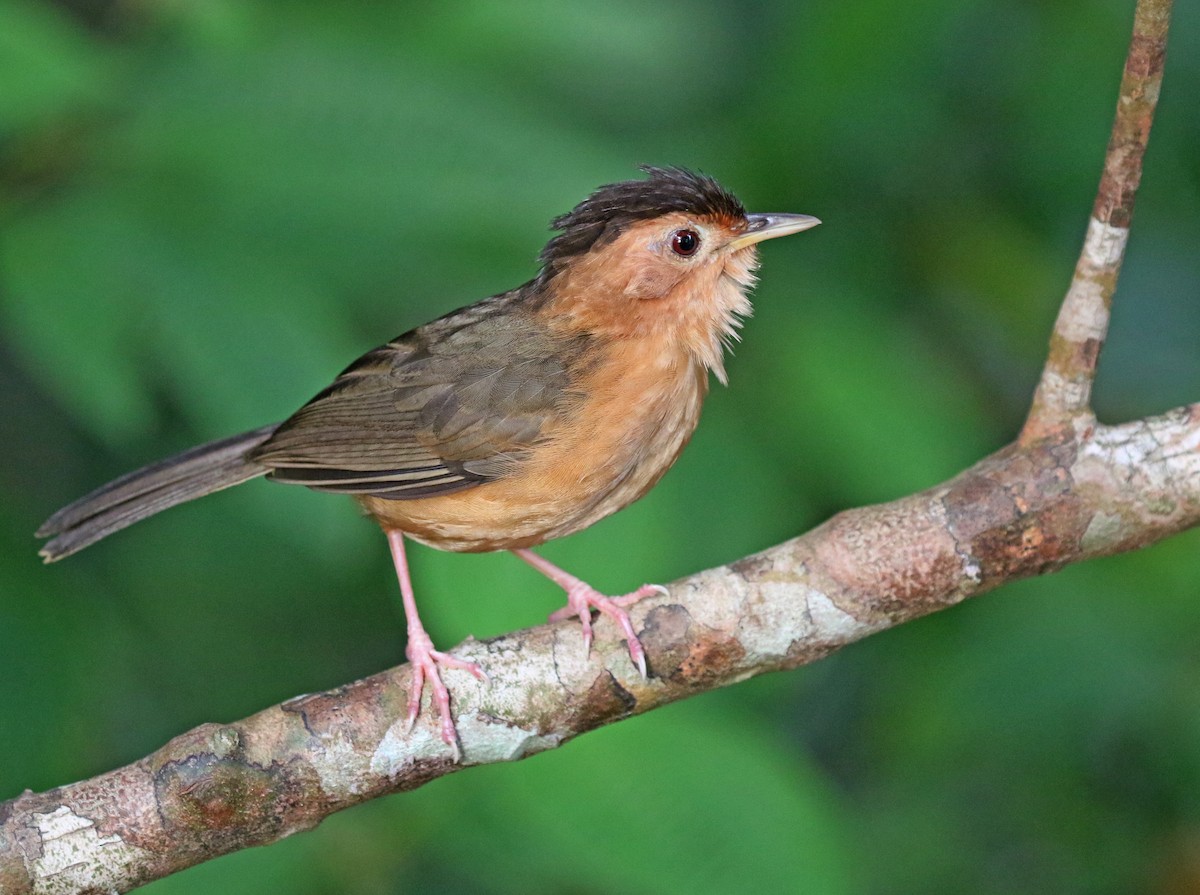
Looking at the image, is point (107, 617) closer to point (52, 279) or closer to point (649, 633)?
point (52, 279)

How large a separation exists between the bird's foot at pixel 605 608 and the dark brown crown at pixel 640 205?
39.3 inches

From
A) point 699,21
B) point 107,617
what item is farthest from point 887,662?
point 107,617

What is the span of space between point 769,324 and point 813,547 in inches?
41.2

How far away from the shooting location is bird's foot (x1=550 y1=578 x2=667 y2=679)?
3.57 meters

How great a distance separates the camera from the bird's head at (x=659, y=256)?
399 cm

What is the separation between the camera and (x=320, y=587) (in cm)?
525

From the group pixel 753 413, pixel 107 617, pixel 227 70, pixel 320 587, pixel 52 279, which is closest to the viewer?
pixel 52 279

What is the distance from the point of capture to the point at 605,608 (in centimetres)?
366

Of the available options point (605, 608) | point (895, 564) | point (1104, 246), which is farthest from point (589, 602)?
point (1104, 246)

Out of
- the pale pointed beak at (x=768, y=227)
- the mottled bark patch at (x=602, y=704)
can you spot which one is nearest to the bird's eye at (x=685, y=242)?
the pale pointed beak at (x=768, y=227)

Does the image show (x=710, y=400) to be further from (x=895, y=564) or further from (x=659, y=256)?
(x=895, y=564)

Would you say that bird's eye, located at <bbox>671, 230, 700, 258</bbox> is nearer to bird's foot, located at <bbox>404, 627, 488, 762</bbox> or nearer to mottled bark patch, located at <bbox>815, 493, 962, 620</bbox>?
mottled bark patch, located at <bbox>815, 493, 962, 620</bbox>

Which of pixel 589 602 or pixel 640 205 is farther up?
pixel 640 205

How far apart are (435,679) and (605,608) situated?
47cm
